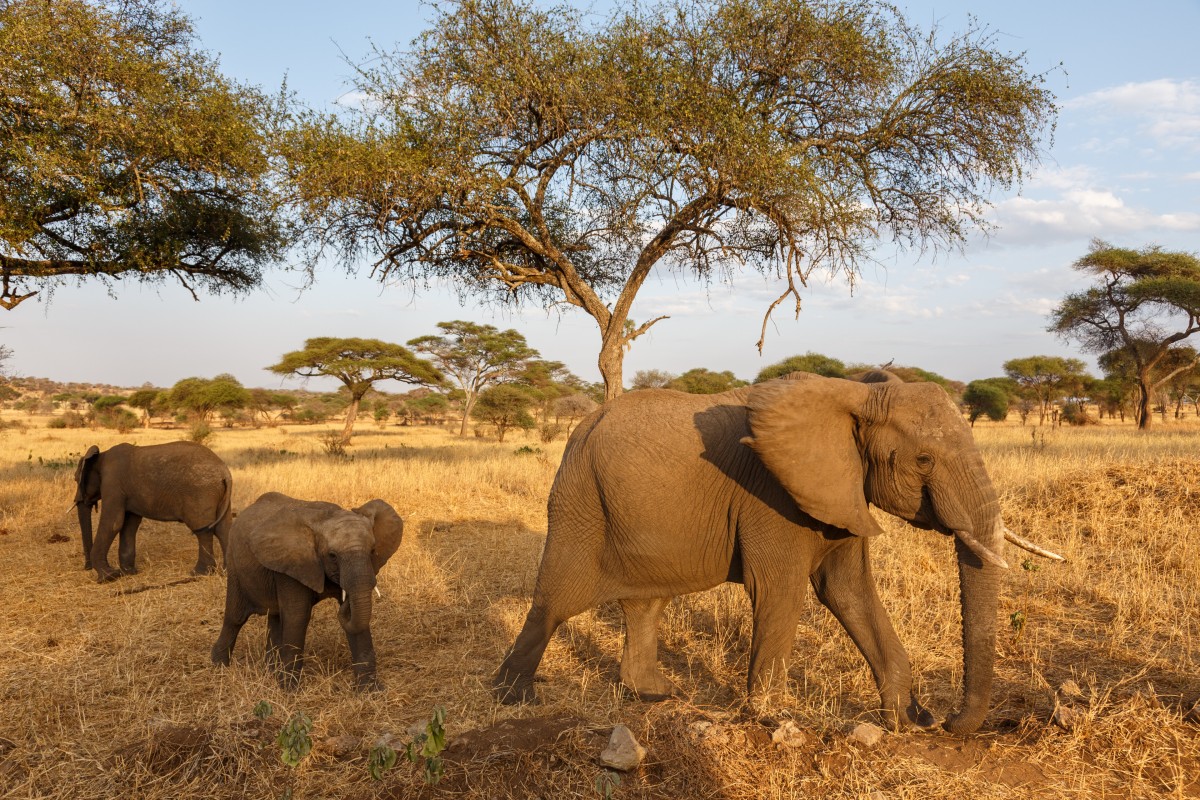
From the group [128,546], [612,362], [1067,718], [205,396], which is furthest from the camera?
[205,396]

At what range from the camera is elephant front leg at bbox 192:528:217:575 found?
8438mm

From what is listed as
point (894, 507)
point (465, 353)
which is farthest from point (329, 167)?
point (465, 353)

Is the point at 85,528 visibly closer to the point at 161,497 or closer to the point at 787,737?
the point at 161,497

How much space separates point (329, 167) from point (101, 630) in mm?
6022

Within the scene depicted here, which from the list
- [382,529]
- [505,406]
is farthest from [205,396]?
[382,529]

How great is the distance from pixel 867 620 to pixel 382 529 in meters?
3.37

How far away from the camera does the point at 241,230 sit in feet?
38.2

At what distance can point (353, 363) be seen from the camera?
2912cm

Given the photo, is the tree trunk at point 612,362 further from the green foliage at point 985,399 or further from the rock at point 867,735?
the green foliage at point 985,399

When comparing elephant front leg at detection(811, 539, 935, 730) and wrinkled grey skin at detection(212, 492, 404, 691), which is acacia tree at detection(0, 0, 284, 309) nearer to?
wrinkled grey skin at detection(212, 492, 404, 691)

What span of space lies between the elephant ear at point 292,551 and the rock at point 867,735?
11.2ft

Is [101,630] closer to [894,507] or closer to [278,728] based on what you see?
[278,728]

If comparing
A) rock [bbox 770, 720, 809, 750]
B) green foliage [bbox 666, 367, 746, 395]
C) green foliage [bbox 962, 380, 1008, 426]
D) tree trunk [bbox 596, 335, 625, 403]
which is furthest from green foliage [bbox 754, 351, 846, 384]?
rock [bbox 770, 720, 809, 750]

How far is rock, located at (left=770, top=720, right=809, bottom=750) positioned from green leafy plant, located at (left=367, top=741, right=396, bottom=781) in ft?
5.50
